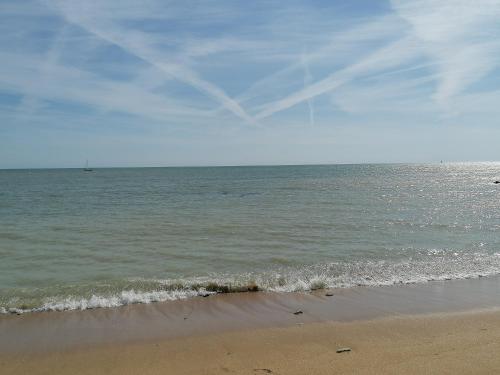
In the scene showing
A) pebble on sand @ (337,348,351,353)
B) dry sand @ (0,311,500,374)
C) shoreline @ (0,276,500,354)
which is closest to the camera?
dry sand @ (0,311,500,374)

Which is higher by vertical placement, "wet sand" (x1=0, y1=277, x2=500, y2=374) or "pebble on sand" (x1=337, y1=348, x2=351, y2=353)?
"pebble on sand" (x1=337, y1=348, x2=351, y2=353)

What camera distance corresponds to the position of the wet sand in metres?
5.37

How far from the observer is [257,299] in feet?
28.5

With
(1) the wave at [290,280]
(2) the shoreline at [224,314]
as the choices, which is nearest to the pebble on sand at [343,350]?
(2) the shoreline at [224,314]

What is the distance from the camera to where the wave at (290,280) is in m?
8.31

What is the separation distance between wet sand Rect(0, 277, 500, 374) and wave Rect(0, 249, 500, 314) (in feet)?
1.29

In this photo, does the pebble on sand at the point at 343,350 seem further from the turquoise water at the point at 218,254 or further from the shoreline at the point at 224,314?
the turquoise water at the point at 218,254

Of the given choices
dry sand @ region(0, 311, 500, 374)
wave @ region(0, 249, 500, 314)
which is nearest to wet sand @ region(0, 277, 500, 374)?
dry sand @ region(0, 311, 500, 374)

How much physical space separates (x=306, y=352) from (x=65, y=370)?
3.40 m

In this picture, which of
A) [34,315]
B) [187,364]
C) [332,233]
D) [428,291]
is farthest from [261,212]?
[187,364]

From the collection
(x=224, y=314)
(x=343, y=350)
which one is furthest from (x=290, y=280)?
(x=343, y=350)

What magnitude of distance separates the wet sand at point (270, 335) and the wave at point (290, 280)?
0.39 meters

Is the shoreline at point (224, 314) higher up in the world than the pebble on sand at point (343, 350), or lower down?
lower down

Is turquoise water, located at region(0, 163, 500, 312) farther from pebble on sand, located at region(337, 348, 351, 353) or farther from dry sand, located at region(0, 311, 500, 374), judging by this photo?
pebble on sand, located at region(337, 348, 351, 353)
